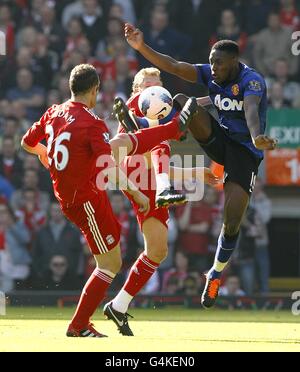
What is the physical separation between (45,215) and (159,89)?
6.59m

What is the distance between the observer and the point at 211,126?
11016 millimetres

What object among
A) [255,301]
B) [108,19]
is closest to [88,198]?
[255,301]

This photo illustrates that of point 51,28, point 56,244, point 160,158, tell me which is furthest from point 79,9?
point 160,158

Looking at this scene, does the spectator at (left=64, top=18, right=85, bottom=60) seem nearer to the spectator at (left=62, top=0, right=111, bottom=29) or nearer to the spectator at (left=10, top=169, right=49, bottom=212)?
the spectator at (left=62, top=0, right=111, bottom=29)

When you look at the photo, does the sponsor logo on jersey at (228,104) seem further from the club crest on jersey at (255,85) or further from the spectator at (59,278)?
the spectator at (59,278)

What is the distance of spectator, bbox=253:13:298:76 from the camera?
18984 millimetres

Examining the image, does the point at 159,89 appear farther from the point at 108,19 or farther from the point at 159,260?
the point at 108,19

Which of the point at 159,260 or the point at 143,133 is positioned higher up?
the point at 143,133

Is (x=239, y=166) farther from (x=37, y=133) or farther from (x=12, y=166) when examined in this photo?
(x=12, y=166)

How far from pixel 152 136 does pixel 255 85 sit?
3.76 ft

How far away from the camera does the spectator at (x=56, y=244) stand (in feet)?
55.3

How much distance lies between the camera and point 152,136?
10375 mm

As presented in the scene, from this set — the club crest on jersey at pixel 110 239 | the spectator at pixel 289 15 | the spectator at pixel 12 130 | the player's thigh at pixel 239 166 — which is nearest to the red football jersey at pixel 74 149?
the club crest on jersey at pixel 110 239

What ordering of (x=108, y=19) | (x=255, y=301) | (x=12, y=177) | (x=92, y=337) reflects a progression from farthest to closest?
(x=108, y=19) < (x=12, y=177) < (x=255, y=301) < (x=92, y=337)
